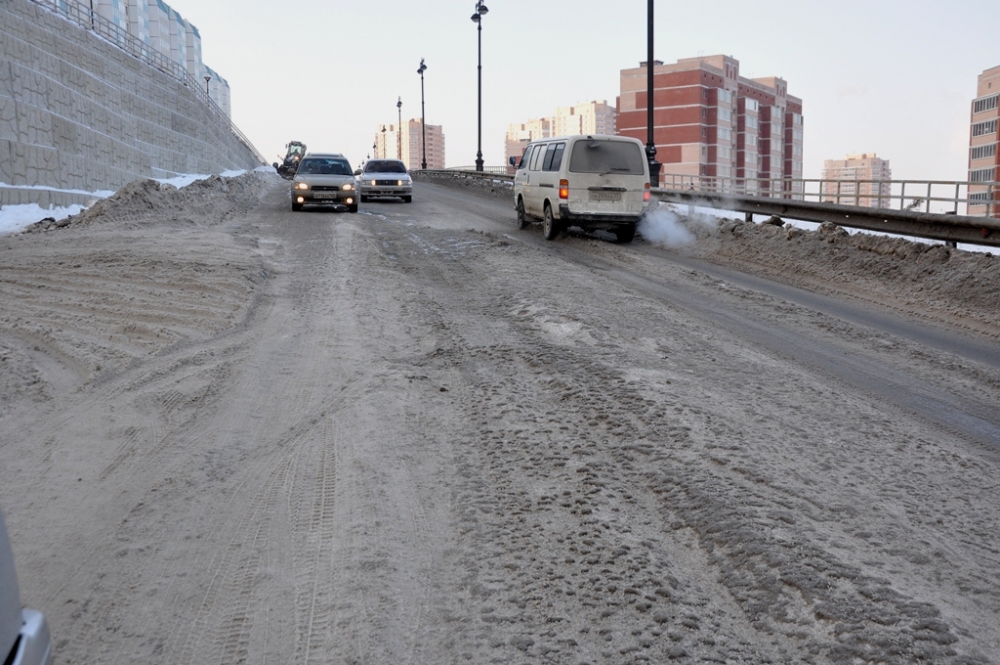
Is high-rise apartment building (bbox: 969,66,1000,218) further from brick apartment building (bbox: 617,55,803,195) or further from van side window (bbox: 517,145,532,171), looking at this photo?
van side window (bbox: 517,145,532,171)

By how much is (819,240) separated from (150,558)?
1288cm

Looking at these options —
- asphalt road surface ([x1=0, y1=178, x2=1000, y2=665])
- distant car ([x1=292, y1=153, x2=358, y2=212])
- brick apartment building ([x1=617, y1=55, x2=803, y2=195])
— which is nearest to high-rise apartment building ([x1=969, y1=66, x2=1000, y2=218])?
brick apartment building ([x1=617, y1=55, x2=803, y2=195])

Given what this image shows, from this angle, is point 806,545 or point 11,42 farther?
point 11,42

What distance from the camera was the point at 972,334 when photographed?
28.5ft

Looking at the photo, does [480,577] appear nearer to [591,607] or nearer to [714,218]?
[591,607]

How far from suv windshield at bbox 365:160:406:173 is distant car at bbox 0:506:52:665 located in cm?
2901

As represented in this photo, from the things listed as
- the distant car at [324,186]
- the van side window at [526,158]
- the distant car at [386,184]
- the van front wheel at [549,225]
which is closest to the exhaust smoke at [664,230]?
the van front wheel at [549,225]

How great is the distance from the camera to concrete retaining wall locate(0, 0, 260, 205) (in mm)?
20141

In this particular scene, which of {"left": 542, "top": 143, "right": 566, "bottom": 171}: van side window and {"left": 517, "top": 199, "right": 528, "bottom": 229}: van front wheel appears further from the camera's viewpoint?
{"left": 517, "top": 199, "right": 528, "bottom": 229}: van front wheel

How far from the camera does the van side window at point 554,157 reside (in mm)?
16688

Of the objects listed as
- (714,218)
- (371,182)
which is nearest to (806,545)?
(714,218)

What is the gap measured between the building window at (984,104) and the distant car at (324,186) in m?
89.2

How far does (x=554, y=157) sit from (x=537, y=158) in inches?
44.8

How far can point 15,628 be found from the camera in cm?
178
